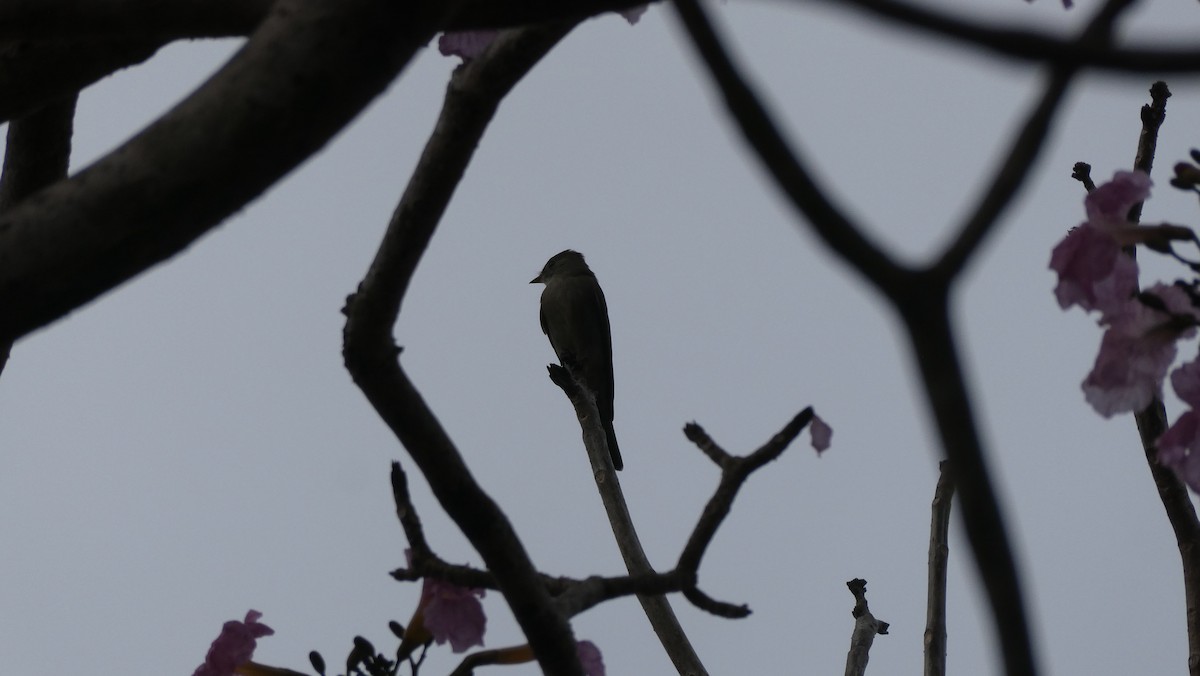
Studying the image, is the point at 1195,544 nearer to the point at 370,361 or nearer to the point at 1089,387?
the point at 1089,387

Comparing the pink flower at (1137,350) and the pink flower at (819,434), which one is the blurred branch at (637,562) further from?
the pink flower at (1137,350)

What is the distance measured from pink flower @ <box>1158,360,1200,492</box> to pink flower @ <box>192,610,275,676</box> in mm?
1925

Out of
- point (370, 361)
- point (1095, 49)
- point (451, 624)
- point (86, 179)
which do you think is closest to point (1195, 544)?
point (451, 624)

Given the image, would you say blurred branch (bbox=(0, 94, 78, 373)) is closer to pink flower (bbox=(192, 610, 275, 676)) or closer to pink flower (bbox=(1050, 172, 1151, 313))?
pink flower (bbox=(192, 610, 275, 676))

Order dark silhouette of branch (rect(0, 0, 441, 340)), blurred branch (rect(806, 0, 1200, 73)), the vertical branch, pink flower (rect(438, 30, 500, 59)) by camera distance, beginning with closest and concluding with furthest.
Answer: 1. the vertical branch
2. blurred branch (rect(806, 0, 1200, 73))
3. dark silhouette of branch (rect(0, 0, 441, 340))
4. pink flower (rect(438, 30, 500, 59))

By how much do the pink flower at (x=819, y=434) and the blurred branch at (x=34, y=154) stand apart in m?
1.89

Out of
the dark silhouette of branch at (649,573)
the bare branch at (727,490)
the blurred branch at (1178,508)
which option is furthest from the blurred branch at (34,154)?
the blurred branch at (1178,508)

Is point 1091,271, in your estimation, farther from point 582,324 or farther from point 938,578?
point 582,324

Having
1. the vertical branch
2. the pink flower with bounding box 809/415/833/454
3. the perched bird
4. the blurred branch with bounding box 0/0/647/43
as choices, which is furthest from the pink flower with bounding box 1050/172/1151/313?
the perched bird

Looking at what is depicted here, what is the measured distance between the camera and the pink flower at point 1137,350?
2326 mm

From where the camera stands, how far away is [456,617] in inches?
109

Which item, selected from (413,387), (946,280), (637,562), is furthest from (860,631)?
(946,280)

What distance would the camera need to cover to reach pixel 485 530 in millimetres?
2428

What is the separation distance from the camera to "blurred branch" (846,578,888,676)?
3.98 metres
